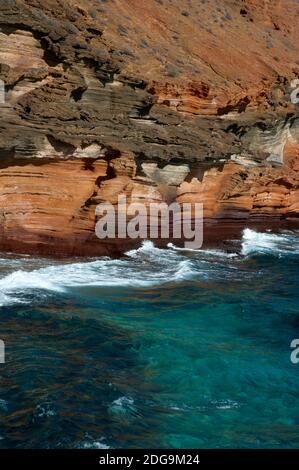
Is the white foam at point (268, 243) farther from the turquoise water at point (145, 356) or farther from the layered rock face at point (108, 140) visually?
the turquoise water at point (145, 356)

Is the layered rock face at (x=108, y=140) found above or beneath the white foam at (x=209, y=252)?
above

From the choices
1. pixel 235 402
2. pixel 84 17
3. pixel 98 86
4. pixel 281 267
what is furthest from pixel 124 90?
pixel 235 402

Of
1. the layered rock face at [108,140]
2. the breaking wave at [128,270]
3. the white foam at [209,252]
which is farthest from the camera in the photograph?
the white foam at [209,252]

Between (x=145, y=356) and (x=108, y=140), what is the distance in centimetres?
811

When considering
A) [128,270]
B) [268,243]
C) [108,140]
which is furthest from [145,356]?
[268,243]

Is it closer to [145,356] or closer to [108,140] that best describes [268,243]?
[108,140]

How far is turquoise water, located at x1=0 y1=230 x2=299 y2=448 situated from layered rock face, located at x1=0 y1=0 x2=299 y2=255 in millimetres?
1705

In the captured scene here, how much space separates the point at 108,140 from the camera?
17.4 metres

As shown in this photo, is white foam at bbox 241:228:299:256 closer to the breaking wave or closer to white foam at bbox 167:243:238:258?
the breaking wave

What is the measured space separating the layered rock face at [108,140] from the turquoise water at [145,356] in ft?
5.59

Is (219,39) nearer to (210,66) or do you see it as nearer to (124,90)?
Answer: (210,66)

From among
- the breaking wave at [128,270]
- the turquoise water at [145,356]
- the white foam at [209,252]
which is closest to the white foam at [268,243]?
the breaking wave at [128,270]

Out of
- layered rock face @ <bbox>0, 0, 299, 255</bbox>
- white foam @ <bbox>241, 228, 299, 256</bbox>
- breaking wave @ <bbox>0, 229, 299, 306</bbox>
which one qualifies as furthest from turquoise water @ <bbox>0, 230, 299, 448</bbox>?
white foam @ <bbox>241, 228, 299, 256</bbox>

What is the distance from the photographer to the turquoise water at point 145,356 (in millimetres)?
8328
